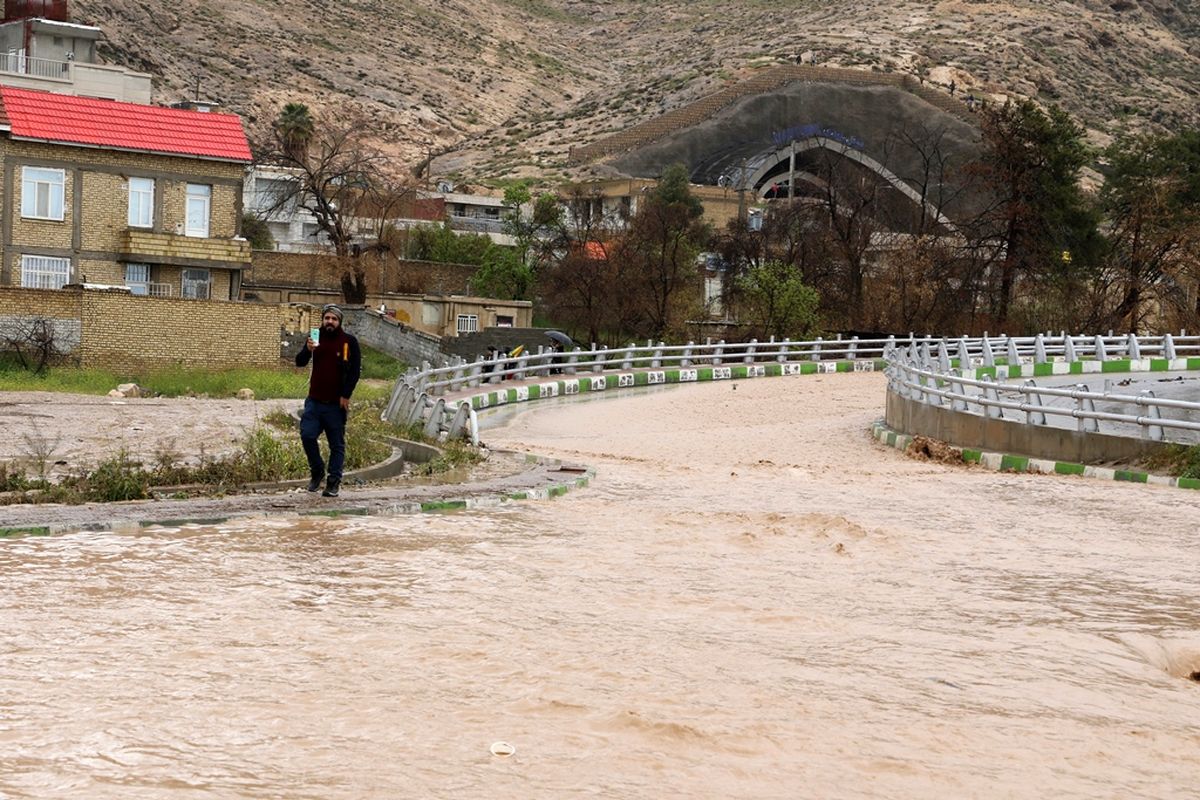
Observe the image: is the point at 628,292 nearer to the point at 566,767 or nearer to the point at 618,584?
the point at 618,584

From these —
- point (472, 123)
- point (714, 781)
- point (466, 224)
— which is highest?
point (472, 123)

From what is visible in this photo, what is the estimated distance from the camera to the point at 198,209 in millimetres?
50906

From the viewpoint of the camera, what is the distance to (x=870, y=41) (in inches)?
6107

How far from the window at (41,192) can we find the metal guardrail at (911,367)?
1244 cm

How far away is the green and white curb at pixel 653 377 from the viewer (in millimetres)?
39041

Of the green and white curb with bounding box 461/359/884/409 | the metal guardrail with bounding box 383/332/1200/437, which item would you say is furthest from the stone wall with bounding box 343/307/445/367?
the green and white curb with bounding box 461/359/884/409

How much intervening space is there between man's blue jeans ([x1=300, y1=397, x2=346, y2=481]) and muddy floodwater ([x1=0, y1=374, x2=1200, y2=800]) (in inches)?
40.1

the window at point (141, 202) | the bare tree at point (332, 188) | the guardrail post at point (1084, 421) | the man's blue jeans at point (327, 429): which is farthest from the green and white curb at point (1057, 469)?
the bare tree at point (332, 188)

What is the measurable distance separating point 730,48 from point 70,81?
11165cm

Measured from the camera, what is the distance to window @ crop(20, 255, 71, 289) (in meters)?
47.7

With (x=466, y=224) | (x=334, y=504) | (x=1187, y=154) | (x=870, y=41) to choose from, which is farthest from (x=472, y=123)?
(x=334, y=504)

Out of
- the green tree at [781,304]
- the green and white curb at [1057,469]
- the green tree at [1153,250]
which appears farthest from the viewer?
the green tree at [1153,250]

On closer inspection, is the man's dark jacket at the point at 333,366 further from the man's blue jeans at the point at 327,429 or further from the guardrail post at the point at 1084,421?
the guardrail post at the point at 1084,421

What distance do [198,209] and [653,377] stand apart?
15485 mm
